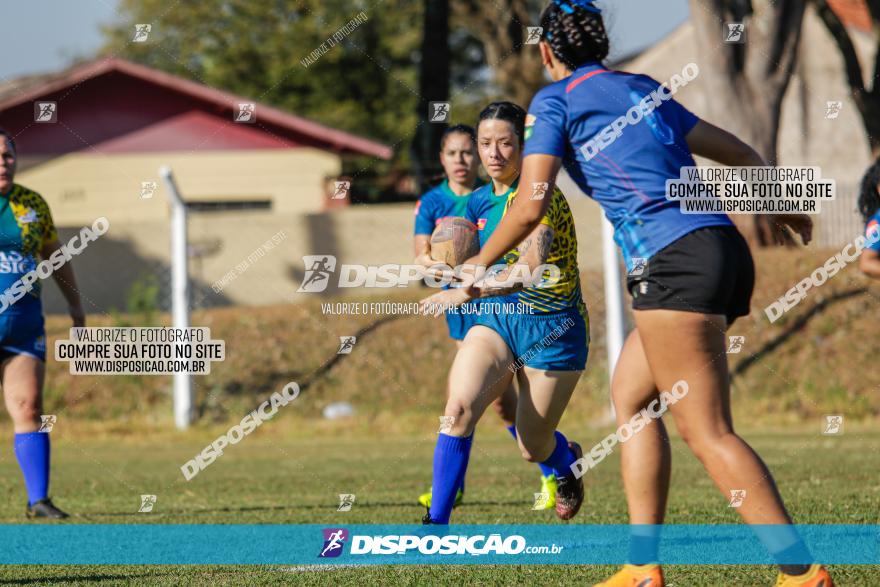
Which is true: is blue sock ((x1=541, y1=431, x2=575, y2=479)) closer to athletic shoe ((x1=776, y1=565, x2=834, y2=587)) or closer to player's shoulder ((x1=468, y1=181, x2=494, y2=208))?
player's shoulder ((x1=468, y1=181, x2=494, y2=208))

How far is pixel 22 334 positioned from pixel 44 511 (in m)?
1.15

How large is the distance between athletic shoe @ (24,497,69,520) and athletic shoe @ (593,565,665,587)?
184 inches

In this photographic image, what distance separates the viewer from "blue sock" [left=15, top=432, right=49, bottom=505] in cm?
847

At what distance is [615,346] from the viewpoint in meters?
14.6

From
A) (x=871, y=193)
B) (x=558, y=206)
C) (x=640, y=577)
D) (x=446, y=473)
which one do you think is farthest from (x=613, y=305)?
(x=640, y=577)

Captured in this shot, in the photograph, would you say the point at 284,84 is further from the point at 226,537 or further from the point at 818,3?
the point at 226,537

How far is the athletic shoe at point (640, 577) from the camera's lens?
4766 millimetres

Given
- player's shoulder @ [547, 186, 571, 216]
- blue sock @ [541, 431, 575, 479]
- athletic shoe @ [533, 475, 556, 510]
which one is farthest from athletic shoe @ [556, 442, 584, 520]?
player's shoulder @ [547, 186, 571, 216]

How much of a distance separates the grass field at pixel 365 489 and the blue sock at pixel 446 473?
1.88 ft

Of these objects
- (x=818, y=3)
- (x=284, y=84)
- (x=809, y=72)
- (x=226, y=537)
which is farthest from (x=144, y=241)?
(x=284, y=84)

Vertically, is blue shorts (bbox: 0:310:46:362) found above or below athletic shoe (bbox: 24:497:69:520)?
above

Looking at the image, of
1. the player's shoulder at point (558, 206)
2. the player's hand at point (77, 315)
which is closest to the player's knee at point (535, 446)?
the player's shoulder at point (558, 206)

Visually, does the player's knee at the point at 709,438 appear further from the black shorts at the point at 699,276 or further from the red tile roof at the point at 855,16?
the red tile roof at the point at 855,16

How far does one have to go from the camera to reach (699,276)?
4.45m
